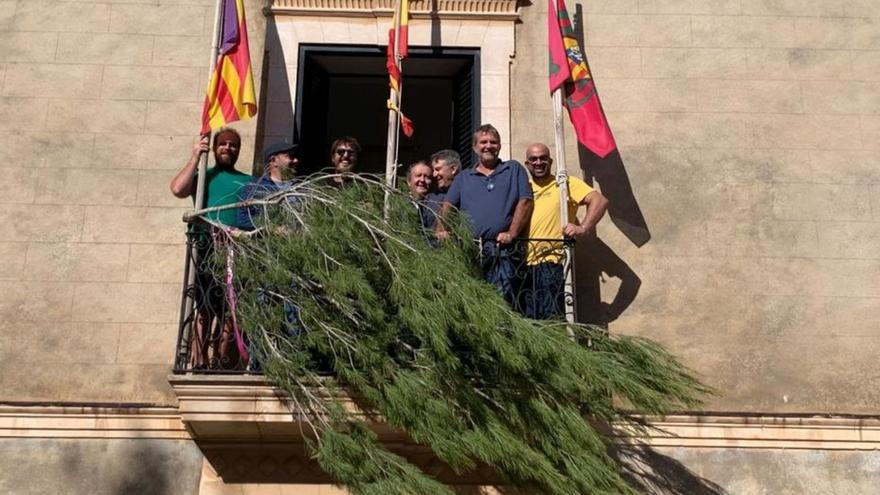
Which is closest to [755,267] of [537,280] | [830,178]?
[830,178]

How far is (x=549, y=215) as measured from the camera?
8.27 meters

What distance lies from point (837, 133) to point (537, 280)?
301 cm

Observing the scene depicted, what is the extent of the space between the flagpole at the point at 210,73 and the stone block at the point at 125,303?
710 millimetres

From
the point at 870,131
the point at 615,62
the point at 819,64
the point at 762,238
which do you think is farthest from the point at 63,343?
the point at 870,131

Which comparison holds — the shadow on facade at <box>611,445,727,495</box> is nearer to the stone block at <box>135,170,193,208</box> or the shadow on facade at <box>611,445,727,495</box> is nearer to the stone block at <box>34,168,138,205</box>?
the stone block at <box>135,170,193,208</box>

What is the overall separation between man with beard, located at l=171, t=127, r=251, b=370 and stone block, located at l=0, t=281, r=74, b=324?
1.17 m

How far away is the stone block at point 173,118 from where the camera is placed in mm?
9133

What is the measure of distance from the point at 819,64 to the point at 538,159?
9.18 ft

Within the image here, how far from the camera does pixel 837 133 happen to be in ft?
30.5

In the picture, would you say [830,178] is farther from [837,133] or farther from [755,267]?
[755,267]

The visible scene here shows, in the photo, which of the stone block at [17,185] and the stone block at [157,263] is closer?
the stone block at [157,263]

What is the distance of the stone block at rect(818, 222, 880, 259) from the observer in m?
8.86

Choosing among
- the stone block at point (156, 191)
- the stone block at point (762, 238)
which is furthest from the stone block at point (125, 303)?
the stone block at point (762, 238)

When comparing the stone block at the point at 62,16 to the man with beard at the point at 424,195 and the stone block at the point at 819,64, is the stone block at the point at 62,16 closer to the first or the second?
the man with beard at the point at 424,195
